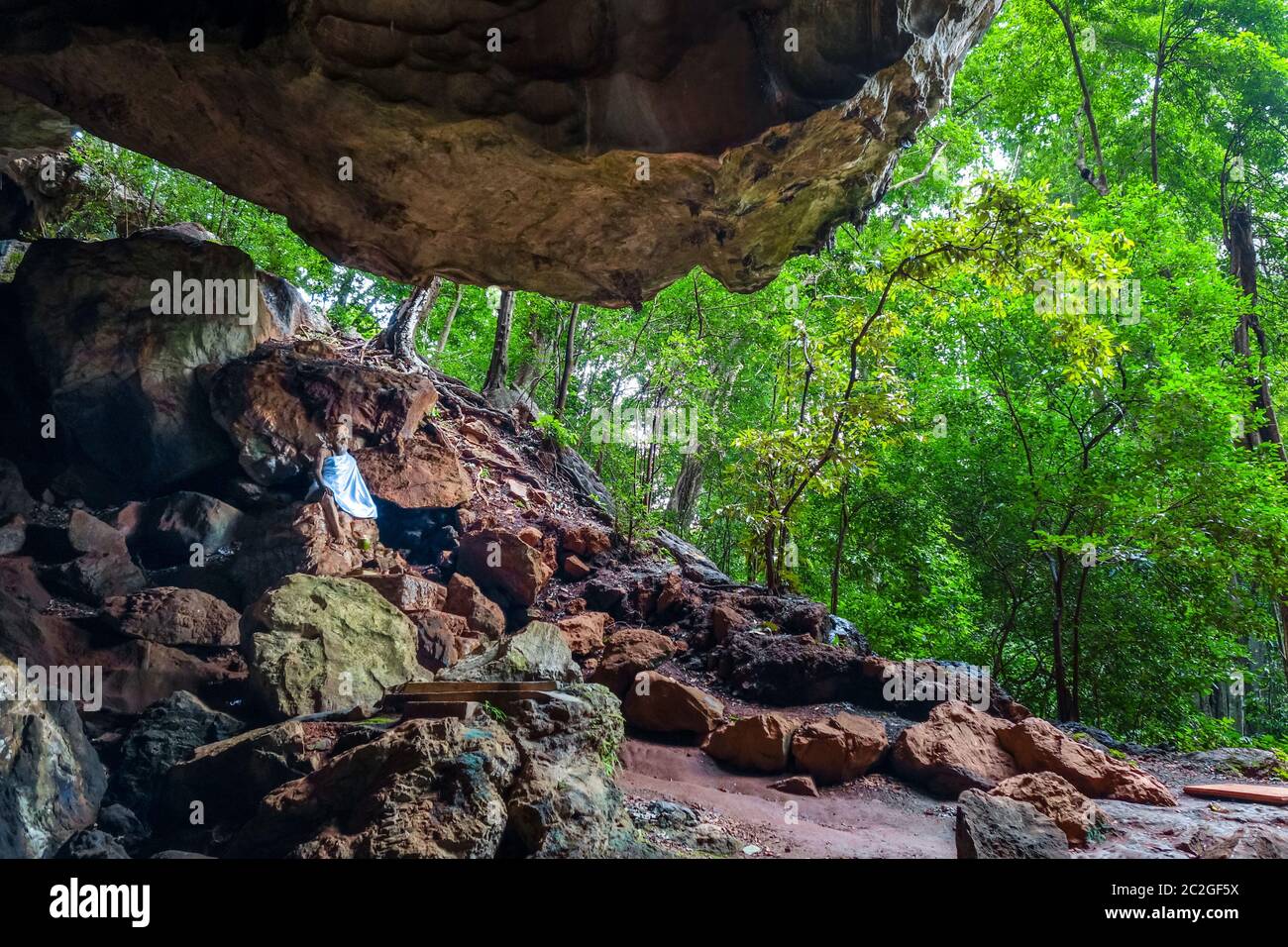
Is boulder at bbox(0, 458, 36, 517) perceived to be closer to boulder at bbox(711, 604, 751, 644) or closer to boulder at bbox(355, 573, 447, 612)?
boulder at bbox(355, 573, 447, 612)

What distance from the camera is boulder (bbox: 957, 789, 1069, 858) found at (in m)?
4.00

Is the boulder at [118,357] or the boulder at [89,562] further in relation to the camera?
the boulder at [118,357]

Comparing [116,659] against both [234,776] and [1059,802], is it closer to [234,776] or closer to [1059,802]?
[234,776]

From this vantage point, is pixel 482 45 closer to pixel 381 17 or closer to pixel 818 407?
pixel 381 17

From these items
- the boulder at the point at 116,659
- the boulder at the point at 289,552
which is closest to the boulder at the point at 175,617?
the boulder at the point at 116,659

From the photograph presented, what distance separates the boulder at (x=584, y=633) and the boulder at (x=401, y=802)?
435 cm

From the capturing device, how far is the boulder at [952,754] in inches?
244

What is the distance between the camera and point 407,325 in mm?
13086

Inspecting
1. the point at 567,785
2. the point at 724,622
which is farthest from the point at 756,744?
the point at 567,785

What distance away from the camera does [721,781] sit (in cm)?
614

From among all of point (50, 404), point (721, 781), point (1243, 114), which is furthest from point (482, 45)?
point (1243, 114)

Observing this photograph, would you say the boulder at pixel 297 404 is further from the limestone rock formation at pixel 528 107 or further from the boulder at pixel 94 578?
the limestone rock formation at pixel 528 107

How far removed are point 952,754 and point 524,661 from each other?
387cm

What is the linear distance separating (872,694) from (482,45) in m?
7.60
